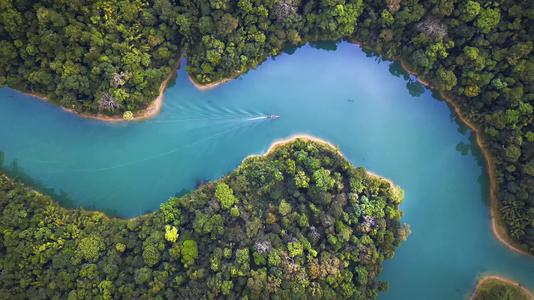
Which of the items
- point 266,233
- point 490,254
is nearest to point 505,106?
point 490,254

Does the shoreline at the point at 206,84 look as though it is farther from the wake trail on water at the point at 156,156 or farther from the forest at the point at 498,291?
the forest at the point at 498,291

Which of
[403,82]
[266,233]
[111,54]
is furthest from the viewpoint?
[403,82]

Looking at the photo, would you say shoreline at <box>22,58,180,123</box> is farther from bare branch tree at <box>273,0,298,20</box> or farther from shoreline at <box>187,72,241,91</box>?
bare branch tree at <box>273,0,298,20</box>

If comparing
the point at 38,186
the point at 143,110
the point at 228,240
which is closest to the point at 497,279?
the point at 228,240

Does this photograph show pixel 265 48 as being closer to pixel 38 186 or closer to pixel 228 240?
pixel 228 240

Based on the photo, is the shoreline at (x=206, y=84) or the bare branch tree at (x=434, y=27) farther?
the shoreline at (x=206, y=84)

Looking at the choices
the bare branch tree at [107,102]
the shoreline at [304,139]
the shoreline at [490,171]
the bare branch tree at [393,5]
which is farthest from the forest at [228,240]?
the bare branch tree at [393,5]

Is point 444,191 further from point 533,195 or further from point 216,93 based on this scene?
point 216,93

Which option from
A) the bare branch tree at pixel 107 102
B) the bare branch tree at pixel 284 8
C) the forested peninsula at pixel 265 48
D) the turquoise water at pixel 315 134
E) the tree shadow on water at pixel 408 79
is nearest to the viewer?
the forested peninsula at pixel 265 48
